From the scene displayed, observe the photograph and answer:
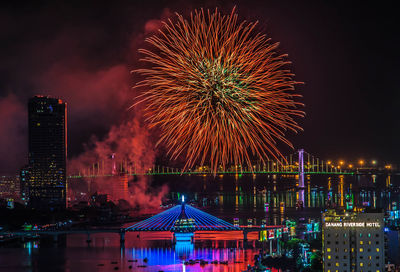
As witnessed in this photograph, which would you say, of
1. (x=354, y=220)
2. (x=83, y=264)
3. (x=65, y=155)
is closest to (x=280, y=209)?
(x=65, y=155)

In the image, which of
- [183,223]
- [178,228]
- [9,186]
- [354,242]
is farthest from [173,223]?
[9,186]

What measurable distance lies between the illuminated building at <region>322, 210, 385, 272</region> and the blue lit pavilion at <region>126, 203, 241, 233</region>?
1205 cm

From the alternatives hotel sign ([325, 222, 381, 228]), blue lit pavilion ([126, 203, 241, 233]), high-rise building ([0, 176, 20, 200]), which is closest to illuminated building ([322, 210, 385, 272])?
hotel sign ([325, 222, 381, 228])

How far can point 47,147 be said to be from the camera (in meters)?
52.1

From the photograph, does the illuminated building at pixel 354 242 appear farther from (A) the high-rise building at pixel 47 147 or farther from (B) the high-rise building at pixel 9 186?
(B) the high-rise building at pixel 9 186

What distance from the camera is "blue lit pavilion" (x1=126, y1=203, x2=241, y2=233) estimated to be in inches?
1184

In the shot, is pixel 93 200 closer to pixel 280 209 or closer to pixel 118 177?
pixel 118 177

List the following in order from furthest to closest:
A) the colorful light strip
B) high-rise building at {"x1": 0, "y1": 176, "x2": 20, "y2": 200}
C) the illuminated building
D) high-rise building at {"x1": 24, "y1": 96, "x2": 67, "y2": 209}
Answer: high-rise building at {"x1": 0, "y1": 176, "x2": 20, "y2": 200}, high-rise building at {"x1": 24, "y1": 96, "x2": 67, "y2": 209}, the colorful light strip, the illuminated building

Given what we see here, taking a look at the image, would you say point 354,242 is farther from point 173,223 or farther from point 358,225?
point 173,223

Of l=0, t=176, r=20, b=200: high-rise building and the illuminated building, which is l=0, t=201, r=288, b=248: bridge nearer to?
the illuminated building

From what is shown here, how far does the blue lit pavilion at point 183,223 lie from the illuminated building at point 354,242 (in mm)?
12045

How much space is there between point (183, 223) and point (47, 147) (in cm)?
2408

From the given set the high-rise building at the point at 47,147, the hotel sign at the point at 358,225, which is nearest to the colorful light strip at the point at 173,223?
the hotel sign at the point at 358,225

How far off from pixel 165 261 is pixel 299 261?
5.38 m
